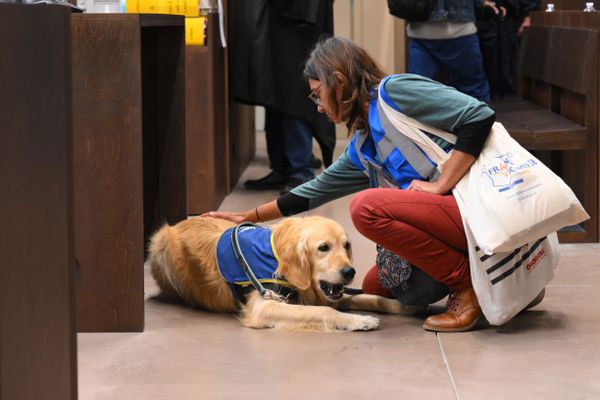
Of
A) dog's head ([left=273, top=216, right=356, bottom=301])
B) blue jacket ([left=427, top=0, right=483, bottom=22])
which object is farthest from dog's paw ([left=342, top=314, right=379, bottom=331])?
blue jacket ([left=427, top=0, right=483, bottom=22])

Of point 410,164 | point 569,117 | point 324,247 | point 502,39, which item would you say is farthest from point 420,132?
point 502,39

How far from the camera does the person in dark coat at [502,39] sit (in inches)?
320

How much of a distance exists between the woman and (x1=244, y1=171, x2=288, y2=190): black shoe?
3228 millimetres

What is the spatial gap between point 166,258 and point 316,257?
708mm

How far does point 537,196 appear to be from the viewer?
346cm

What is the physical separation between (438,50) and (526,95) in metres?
1.19

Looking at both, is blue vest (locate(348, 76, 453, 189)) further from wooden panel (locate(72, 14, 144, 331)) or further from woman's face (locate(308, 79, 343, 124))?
wooden panel (locate(72, 14, 144, 331))

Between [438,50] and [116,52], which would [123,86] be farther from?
[438,50]

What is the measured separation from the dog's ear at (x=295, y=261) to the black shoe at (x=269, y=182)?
3311 mm

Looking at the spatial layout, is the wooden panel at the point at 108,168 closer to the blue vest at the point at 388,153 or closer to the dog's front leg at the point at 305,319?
the dog's front leg at the point at 305,319

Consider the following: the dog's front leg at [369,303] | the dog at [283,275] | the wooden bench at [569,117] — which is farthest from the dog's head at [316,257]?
the wooden bench at [569,117]

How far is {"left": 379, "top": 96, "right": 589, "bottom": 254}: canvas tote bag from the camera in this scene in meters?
3.42

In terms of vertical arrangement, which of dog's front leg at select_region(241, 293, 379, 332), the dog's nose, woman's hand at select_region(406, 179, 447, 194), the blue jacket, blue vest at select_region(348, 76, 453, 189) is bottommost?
dog's front leg at select_region(241, 293, 379, 332)

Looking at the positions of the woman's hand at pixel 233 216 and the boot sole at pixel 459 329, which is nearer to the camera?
the boot sole at pixel 459 329
